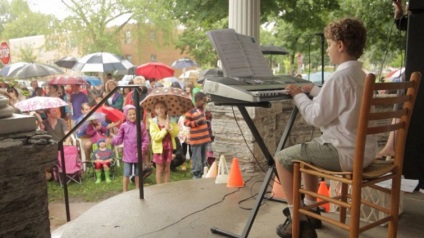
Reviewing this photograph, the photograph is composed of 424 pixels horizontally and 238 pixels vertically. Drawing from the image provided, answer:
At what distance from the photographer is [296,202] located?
8.52ft

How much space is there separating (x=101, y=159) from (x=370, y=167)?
19.0ft

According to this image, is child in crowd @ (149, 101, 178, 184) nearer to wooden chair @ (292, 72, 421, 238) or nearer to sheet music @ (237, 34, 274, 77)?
sheet music @ (237, 34, 274, 77)

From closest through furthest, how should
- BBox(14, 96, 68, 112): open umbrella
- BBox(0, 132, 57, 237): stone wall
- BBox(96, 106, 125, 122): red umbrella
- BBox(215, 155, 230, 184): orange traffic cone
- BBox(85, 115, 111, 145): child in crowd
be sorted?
BBox(0, 132, 57, 237): stone wall
BBox(215, 155, 230, 184): orange traffic cone
BBox(14, 96, 68, 112): open umbrella
BBox(85, 115, 111, 145): child in crowd
BBox(96, 106, 125, 122): red umbrella

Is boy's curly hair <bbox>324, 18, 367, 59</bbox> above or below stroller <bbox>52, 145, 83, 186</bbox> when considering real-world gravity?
above

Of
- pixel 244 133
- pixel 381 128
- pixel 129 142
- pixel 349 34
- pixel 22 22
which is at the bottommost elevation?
pixel 129 142

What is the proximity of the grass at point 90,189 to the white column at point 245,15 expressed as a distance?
3.58 metres

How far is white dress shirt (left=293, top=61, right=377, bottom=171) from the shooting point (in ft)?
7.74

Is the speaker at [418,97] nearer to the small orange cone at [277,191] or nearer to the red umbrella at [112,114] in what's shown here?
the small orange cone at [277,191]

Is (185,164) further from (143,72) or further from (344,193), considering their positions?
(344,193)

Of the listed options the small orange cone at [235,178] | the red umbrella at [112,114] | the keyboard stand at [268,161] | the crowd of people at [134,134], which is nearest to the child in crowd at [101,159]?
the crowd of people at [134,134]

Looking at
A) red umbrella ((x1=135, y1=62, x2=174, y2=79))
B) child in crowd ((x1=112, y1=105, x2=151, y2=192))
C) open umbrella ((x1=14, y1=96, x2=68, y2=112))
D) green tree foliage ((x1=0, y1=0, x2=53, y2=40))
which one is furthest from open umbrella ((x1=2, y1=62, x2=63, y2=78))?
green tree foliage ((x1=0, y1=0, x2=53, y2=40))

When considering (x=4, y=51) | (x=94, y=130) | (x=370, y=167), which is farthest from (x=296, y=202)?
(x=4, y=51)

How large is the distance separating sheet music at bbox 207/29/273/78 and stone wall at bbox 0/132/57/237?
136cm

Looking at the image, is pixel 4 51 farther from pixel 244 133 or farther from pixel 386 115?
pixel 386 115
